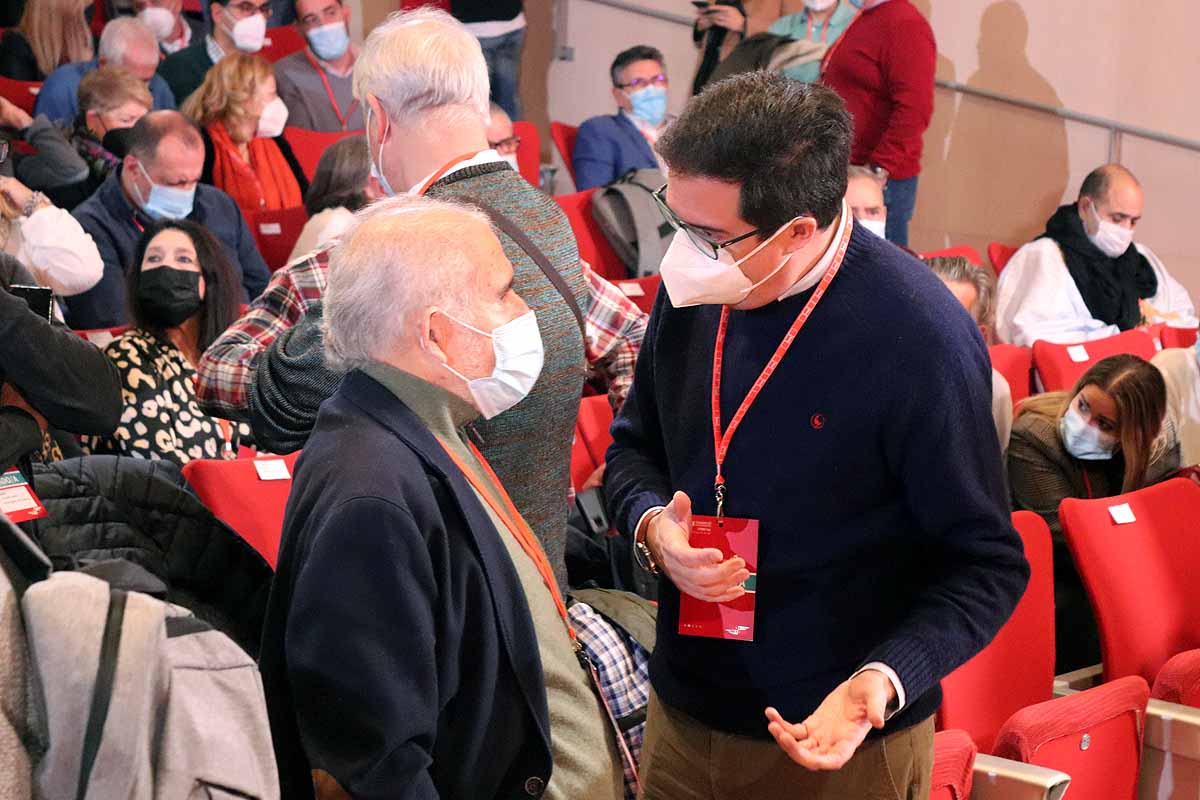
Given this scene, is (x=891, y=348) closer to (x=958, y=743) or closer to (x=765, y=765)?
(x=765, y=765)

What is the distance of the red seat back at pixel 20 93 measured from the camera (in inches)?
232

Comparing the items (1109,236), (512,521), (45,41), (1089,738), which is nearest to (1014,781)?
(1089,738)

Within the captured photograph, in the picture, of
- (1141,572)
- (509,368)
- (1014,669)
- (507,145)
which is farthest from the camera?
(507,145)

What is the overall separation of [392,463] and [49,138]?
12.3ft

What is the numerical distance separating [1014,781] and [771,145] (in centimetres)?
137

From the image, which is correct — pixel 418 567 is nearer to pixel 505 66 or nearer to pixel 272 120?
pixel 272 120

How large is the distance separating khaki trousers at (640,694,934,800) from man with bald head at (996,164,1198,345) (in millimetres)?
4369

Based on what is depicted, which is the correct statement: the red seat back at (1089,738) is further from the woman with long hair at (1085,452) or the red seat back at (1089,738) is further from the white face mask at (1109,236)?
the white face mask at (1109,236)

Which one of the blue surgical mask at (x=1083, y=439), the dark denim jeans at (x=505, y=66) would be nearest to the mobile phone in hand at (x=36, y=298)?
the blue surgical mask at (x=1083, y=439)

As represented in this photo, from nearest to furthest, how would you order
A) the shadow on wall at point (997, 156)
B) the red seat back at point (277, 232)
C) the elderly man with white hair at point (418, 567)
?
the elderly man with white hair at point (418, 567) → the red seat back at point (277, 232) → the shadow on wall at point (997, 156)

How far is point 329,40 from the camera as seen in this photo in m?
6.05

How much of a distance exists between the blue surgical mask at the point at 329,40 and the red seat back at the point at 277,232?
4.24 feet

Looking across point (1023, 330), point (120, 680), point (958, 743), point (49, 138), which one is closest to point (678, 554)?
point (120, 680)

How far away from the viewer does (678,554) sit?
1605mm
